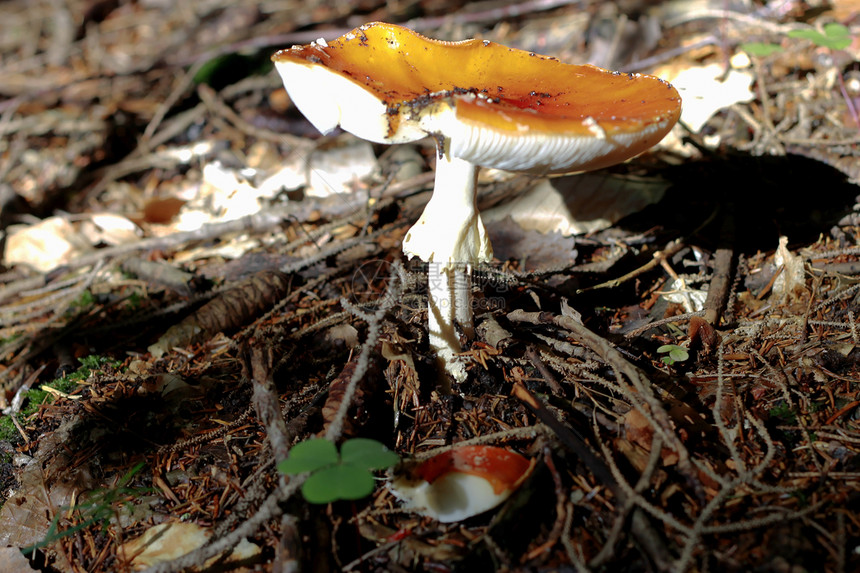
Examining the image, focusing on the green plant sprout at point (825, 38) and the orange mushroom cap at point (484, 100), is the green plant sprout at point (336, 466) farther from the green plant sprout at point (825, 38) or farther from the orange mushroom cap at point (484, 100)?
the green plant sprout at point (825, 38)

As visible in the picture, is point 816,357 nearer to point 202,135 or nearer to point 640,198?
point 640,198

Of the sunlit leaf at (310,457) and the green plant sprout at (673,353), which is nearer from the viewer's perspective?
the sunlit leaf at (310,457)

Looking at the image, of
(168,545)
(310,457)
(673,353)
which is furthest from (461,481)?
(673,353)

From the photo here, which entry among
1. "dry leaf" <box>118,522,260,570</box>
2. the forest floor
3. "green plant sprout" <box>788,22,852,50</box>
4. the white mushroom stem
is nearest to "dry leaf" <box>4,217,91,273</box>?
the forest floor

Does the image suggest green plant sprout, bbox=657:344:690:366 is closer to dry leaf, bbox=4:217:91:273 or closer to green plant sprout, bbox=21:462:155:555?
green plant sprout, bbox=21:462:155:555

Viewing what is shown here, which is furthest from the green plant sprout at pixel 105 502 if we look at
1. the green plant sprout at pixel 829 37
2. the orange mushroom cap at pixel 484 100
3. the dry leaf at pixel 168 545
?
the green plant sprout at pixel 829 37

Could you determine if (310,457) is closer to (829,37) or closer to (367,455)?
(367,455)
